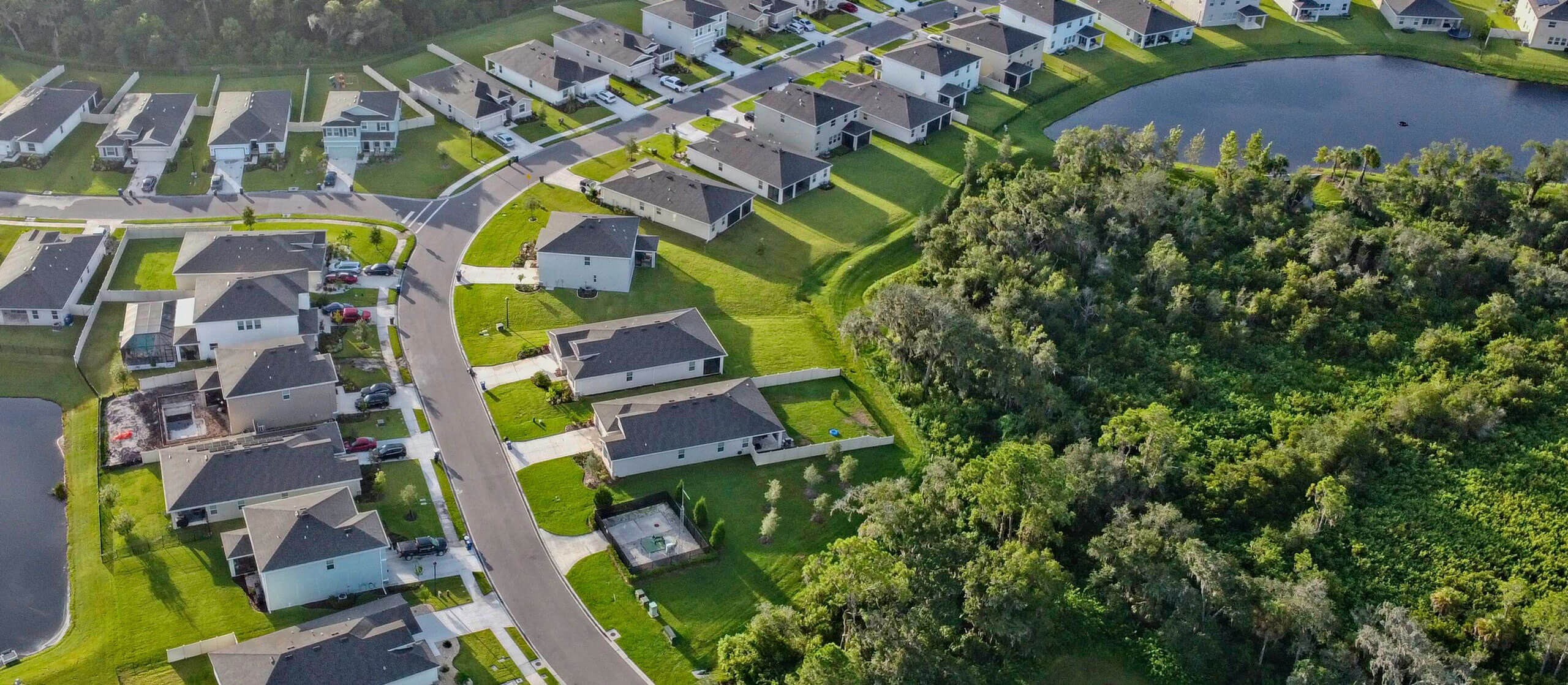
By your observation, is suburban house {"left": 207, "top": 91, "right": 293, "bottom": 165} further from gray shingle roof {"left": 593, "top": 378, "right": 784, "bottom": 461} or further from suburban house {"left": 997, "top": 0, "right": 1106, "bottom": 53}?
suburban house {"left": 997, "top": 0, "right": 1106, "bottom": 53}

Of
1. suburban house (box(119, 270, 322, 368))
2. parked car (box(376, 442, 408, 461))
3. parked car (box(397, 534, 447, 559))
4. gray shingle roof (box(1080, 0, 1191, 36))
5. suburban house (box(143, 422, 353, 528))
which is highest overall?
gray shingle roof (box(1080, 0, 1191, 36))

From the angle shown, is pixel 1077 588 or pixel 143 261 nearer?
pixel 1077 588

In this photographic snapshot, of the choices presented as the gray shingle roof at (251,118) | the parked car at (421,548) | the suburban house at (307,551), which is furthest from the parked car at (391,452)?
the gray shingle roof at (251,118)

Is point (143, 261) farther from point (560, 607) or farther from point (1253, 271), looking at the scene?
point (1253, 271)

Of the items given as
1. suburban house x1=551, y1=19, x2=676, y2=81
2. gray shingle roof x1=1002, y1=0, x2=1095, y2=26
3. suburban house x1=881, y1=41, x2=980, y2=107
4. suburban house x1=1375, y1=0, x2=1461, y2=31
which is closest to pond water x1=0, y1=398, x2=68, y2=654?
suburban house x1=551, y1=19, x2=676, y2=81

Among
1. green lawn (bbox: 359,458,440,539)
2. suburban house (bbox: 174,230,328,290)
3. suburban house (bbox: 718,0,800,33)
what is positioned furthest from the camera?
suburban house (bbox: 718,0,800,33)

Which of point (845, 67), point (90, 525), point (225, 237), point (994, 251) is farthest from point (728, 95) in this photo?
point (90, 525)

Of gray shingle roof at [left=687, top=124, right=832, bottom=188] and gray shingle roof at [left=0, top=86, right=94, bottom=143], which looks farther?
gray shingle roof at [left=0, top=86, right=94, bottom=143]

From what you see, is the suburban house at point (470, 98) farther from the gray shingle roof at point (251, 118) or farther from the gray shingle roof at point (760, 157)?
the gray shingle roof at point (760, 157)
